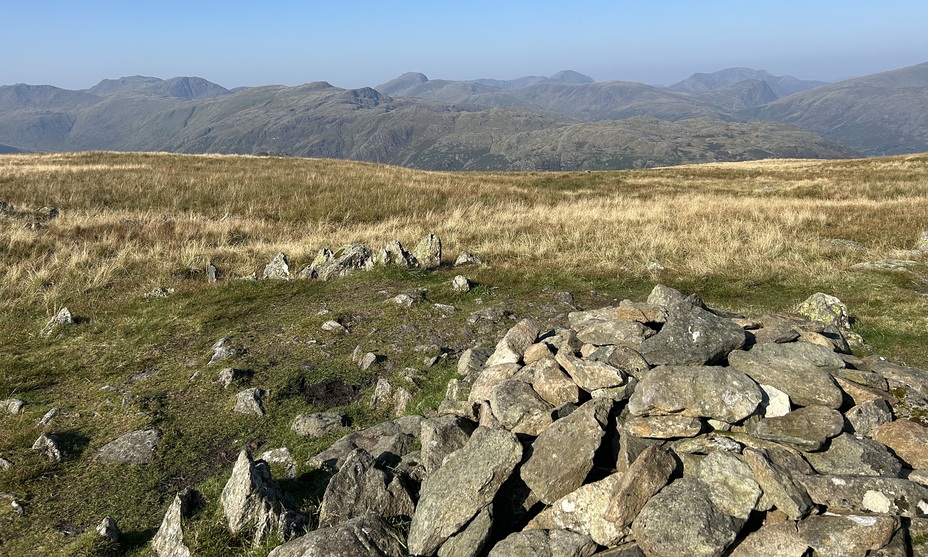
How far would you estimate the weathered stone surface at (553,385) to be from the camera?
618cm

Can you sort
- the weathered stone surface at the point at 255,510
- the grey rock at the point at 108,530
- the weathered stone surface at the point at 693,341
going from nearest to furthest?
the weathered stone surface at the point at 255,510
the grey rock at the point at 108,530
the weathered stone surface at the point at 693,341

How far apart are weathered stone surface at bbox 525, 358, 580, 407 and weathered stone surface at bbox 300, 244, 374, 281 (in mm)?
10058

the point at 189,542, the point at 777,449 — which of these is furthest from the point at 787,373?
the point at 189,542

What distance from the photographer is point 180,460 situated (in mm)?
7195

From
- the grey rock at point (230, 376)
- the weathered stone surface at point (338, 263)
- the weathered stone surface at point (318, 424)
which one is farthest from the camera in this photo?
the weathered stone surface at point (338, 263)

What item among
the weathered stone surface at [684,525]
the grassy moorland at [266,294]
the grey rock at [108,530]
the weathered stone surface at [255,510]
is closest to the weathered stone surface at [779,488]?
the weathered stone surface at [684,525]

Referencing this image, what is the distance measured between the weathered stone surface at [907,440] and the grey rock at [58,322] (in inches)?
597

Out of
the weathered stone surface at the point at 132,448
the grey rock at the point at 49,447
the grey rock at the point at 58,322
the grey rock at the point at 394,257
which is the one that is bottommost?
the weathered stone surface at the point at 132,448

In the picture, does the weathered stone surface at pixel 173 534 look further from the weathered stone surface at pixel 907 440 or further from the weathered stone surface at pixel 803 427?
the weathered stone surface at pixel 907 440

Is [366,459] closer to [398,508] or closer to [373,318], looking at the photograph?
[398,508]

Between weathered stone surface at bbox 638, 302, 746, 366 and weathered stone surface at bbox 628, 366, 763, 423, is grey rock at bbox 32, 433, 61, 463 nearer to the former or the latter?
weathered stone surface at bbox 628, 366, 763, 423

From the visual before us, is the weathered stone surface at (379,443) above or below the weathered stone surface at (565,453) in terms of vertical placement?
below

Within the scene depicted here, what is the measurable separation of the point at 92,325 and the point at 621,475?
41.5 feet

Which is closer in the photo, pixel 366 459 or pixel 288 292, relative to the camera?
pixel 366 459
